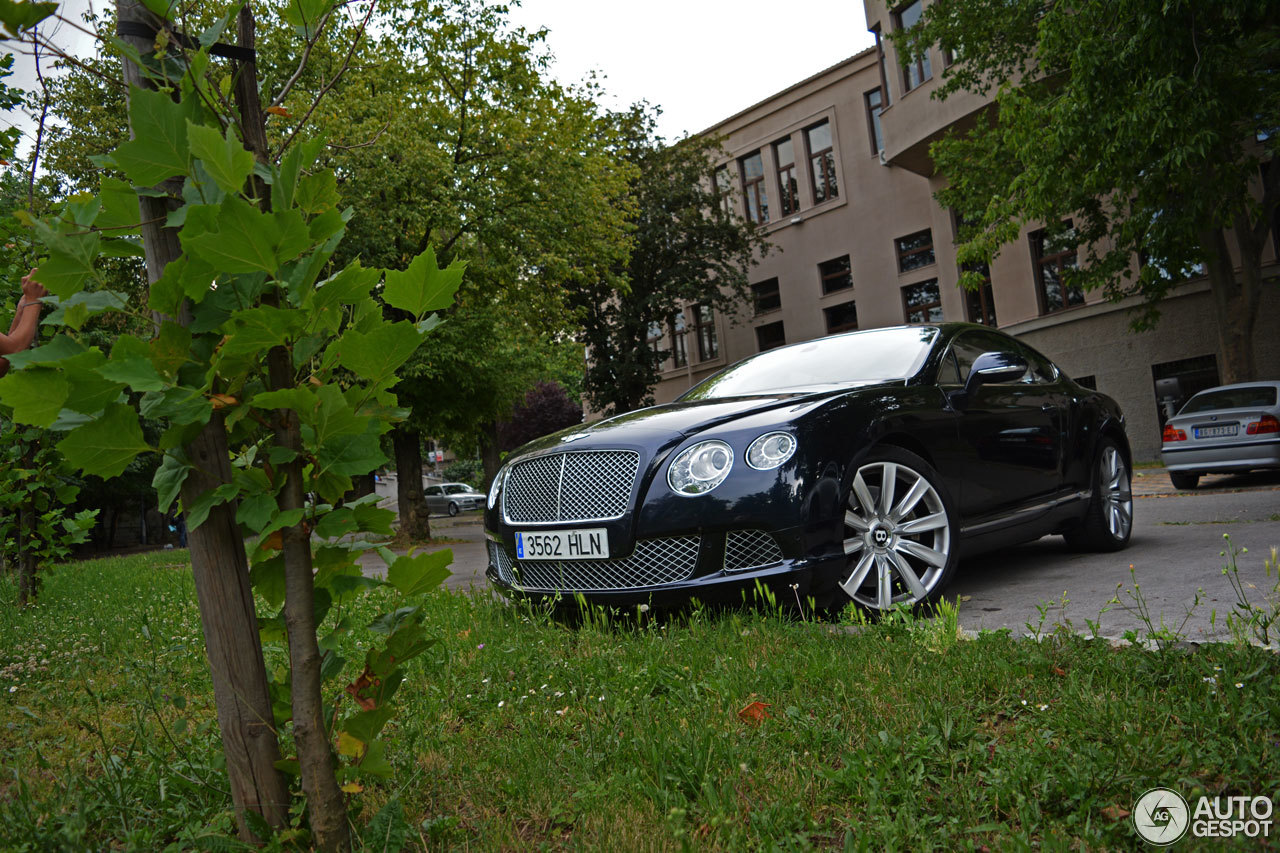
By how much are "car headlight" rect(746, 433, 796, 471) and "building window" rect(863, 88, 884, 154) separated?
1125 inches

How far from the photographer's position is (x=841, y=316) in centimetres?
3209

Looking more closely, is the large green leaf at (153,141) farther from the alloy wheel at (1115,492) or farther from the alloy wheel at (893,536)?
the alloy wheel at (1115,492)

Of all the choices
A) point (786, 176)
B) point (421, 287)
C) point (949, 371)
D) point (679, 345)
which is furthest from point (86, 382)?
point (679, 345)

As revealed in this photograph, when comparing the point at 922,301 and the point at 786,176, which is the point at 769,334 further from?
the point at 922,301

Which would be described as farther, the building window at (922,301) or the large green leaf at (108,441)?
the building window at (922,301)

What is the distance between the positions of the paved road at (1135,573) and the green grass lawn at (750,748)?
1.96 feet

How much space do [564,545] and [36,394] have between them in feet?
9.19

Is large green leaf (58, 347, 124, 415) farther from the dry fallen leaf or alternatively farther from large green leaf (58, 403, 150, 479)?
the dry fallen leaf

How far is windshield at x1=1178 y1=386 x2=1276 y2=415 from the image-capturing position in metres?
12.5

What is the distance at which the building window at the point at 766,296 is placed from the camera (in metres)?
34.2

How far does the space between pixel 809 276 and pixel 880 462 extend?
29404 mm

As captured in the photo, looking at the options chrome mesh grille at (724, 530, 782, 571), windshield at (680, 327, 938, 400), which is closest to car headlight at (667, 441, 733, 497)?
chrome mesh grille at (724, 530, 782, 571)

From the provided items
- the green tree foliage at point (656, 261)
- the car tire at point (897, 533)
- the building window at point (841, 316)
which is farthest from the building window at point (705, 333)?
the car tire at point (897, 533)

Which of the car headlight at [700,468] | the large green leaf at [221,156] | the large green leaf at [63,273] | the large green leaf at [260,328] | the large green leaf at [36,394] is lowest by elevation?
the car headlight at [700,468]
